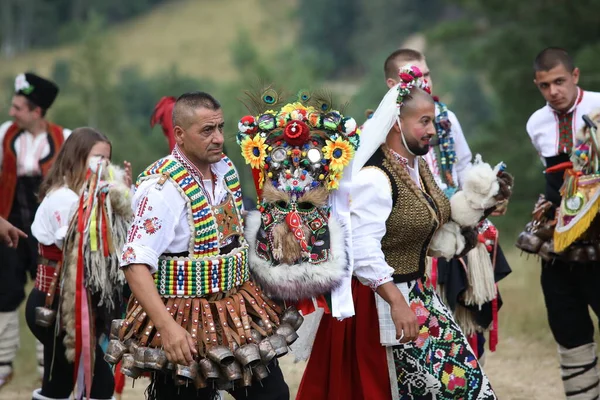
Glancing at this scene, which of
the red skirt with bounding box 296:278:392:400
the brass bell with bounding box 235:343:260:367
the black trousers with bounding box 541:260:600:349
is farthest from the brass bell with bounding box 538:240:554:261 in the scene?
the brass bell with bounding box 235:343:260:367

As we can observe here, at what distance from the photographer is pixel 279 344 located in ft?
14.4

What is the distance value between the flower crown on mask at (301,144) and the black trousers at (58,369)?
1.96 metres

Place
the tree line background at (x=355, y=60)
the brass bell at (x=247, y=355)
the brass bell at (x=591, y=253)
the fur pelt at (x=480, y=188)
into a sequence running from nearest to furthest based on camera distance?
1. the brass bell at (x=247, y=355)
2. the fur pelt at (x=480, y=188)
3. the brass bell at (x=591, y=253)
4. the tree line background at (x=355, y=60)

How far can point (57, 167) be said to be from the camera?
6016mm

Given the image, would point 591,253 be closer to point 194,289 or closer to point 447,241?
point 447,241

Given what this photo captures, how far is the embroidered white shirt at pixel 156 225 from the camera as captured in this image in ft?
13.9

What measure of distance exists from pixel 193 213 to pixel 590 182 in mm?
Answer: 2626

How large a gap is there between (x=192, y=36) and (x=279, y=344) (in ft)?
269

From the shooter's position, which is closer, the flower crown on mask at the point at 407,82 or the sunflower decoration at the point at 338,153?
the sunflower decoration at the point at 338,153

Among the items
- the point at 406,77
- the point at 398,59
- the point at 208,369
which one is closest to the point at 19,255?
the point at 398,59

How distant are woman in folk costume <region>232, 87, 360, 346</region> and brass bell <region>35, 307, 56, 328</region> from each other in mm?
1715

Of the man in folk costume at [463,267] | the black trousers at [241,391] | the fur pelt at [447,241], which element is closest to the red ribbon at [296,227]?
the black trousers at [241,391]

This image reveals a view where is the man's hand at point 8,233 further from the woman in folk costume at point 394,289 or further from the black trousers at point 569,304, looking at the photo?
the black trousers at point 569,304

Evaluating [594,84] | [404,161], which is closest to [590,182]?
[404,161]
